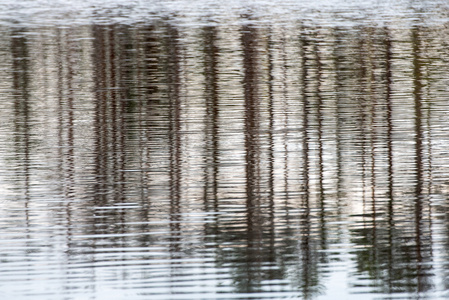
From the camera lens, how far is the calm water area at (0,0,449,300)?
6531 millimetres

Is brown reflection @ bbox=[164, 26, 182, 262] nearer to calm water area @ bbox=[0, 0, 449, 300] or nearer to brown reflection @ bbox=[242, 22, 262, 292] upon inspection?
calm water area @ bbox=[0, 0, 449, 300]

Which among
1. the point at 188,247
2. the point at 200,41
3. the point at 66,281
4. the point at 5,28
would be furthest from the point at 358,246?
the point at 5,28

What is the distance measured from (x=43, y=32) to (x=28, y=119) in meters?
13.3

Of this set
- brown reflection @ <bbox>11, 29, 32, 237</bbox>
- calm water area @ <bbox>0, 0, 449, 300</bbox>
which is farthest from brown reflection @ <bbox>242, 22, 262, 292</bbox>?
brown reflection @ <bbox>11, 29, 32, 237</bbox>

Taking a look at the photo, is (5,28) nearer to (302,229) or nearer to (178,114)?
(178,114)

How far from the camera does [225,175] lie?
908 centimetres

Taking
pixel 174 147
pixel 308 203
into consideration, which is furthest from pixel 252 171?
pixel 174 147

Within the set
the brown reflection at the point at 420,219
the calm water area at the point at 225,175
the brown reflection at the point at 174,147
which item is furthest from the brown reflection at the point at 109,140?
the brown reflection at the point at 420,219

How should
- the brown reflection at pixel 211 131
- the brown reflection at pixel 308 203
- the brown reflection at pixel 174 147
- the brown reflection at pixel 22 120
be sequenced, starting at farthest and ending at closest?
the brown reflection at pixel 22 120 → the brown reflection at pixel 211 131 → the brown reflection at pixel 174 147 → the brown reflection at pixel 308 203

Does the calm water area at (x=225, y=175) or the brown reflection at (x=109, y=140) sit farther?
the brown reflection at (x=109, y=140)

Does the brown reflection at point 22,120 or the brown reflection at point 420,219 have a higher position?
the brown reflection at point 22,120

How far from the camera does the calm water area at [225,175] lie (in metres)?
6.53

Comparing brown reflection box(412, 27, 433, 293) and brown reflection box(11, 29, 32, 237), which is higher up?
brown reflection box(11, 29, 32, 237)

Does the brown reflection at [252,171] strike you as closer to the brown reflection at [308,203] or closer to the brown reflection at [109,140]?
the brown reflection at [308,203]
